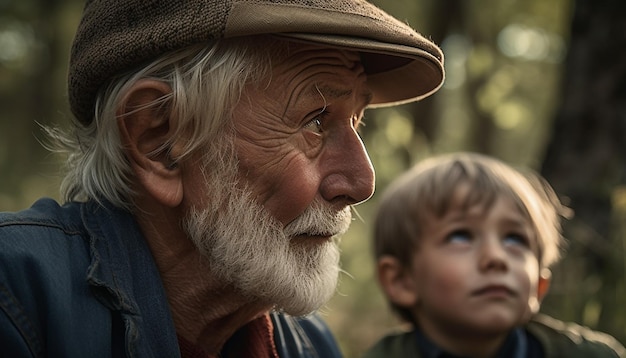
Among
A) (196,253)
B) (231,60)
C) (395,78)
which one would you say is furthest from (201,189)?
(395,78)

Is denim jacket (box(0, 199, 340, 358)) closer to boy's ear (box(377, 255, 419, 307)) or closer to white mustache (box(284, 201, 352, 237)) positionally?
white mustache (box(284, 201, 352, 237))

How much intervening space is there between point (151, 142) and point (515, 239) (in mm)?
1680

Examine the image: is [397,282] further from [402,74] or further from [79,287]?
[79,287]

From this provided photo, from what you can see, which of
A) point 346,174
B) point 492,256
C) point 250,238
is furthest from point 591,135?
point 250,238

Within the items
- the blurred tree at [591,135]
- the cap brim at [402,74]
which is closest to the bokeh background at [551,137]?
the blurred tree at [591,135]

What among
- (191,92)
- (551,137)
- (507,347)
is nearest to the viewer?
(191,92)

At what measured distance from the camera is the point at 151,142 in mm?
2229

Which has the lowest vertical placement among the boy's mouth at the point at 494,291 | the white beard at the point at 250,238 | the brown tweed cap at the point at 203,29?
the boy's mouth at the point at 494,291

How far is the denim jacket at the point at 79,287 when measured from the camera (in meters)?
1.87

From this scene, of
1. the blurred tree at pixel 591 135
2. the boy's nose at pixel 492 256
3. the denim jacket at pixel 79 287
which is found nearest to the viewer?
the denim jacket at pixel 79 287

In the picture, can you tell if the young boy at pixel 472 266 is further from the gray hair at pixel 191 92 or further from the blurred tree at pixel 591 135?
the gray hair at pixel 191 92

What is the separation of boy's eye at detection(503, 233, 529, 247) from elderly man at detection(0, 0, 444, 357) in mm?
1038

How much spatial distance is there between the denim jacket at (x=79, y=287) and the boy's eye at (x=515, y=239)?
163 cm

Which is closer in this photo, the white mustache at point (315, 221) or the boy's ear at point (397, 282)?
the white mustache at point (315, 221)
